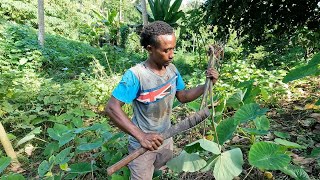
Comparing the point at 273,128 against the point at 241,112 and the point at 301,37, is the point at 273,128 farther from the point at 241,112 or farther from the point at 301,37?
the point at 301,37

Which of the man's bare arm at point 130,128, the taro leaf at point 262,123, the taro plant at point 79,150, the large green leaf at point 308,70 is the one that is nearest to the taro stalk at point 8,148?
the taro plant at point 79,150

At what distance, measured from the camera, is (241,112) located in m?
1.66

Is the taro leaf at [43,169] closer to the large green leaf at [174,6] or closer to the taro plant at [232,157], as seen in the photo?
the taro plant at [232,157]

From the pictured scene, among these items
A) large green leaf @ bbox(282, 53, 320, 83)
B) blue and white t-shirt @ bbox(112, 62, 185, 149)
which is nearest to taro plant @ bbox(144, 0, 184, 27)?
large green leaf @ bbox(282, 53, 320, 83)

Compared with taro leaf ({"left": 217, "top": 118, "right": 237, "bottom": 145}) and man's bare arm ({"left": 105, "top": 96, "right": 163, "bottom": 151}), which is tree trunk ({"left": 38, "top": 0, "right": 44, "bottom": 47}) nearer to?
man's bare arm ({"left": 105, "top": 96, "right": 163, "bottom": 151})

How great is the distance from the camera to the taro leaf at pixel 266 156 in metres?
1.33

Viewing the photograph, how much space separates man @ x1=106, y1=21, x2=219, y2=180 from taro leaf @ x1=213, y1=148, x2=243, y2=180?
11.0 inches

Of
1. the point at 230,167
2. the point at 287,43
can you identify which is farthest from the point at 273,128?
the point at 287,43

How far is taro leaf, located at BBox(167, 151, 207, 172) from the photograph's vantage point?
1447 millimetres

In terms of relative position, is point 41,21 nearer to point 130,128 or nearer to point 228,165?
point 130,128

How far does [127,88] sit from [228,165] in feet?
2.03

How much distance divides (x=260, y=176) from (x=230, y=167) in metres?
0.62

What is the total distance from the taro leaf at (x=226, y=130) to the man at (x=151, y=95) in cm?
26

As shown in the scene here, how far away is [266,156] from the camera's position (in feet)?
4.61
